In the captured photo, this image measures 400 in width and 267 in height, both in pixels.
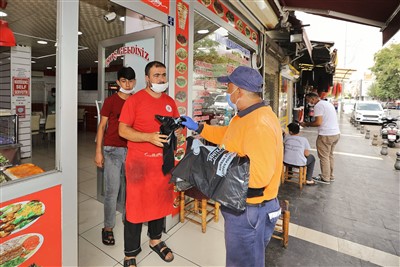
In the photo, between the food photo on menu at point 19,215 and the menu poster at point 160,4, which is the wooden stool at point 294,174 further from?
the food photo on menu at point 19,215

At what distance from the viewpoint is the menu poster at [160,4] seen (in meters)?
2.29

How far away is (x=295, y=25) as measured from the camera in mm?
4918

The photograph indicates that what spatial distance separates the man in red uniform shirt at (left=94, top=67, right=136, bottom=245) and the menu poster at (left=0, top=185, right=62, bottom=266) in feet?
2.53

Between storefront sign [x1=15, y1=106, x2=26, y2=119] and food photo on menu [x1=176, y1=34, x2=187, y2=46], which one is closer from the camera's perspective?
food photo on menu [x1=176, y1=34, x2=187, y2=46]

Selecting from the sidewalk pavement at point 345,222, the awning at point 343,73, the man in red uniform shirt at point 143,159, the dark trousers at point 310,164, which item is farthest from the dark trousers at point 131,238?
the awning at point 343,73

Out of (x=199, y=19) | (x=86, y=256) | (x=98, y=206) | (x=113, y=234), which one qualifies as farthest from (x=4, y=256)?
(x=199, y=19)

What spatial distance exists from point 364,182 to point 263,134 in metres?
4.76

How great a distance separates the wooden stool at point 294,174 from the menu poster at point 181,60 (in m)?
2.43

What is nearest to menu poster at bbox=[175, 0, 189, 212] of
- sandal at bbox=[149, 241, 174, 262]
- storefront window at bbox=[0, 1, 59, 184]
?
sandal at bbox=[149, 241, 174, 262]

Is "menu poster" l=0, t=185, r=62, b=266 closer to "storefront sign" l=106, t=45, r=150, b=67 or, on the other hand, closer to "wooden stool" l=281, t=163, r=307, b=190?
"storefront sign" l=106, t=45, r=150, b=67

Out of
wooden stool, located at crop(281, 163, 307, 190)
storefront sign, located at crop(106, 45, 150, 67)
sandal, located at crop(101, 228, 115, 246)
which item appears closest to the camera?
sandal, located at crop(101, 228, 115, 246)

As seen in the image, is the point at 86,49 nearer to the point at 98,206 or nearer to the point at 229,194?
the point at 98,206

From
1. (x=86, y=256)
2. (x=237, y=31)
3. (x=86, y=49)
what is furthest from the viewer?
(x=86, y=49)

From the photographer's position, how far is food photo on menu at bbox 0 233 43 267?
55.6 inches
